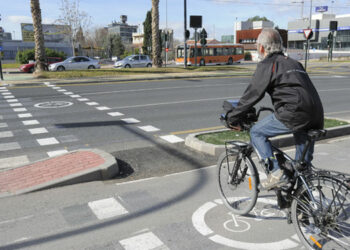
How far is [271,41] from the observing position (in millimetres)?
3197

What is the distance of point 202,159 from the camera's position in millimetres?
5984

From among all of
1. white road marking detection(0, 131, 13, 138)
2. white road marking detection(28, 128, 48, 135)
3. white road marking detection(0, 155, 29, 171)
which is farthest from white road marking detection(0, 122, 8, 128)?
white road marking detection(0, 155, 29, 171)

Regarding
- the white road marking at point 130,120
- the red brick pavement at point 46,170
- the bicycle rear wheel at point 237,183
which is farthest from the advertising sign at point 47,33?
the bicycle rear wheel at point 237,183

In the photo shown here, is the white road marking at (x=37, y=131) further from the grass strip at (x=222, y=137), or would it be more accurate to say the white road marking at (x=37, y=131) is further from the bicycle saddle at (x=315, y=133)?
the bicycle saddle at (x=315, y=133)

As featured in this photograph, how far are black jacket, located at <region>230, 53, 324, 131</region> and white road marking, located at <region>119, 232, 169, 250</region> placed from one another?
167 centimetres

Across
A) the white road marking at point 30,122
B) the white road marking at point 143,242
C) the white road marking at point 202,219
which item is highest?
the white road marking at point 30,122

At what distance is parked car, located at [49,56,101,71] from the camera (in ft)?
97.2

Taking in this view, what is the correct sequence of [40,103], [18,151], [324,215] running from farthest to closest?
[40,103] → [18,151] → [324,215]

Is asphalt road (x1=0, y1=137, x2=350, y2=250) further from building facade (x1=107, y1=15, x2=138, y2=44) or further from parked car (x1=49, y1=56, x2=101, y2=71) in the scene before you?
building facade (x1=107, y1=15, x2=138, y2=44)

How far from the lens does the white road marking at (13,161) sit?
582 centimetres

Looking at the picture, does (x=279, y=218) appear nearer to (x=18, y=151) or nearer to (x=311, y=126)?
(x=311, y=126)

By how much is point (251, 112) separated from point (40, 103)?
10.5 metres

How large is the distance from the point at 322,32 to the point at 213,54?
2364 inches

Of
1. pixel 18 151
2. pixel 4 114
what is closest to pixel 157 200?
pixel 18 151
